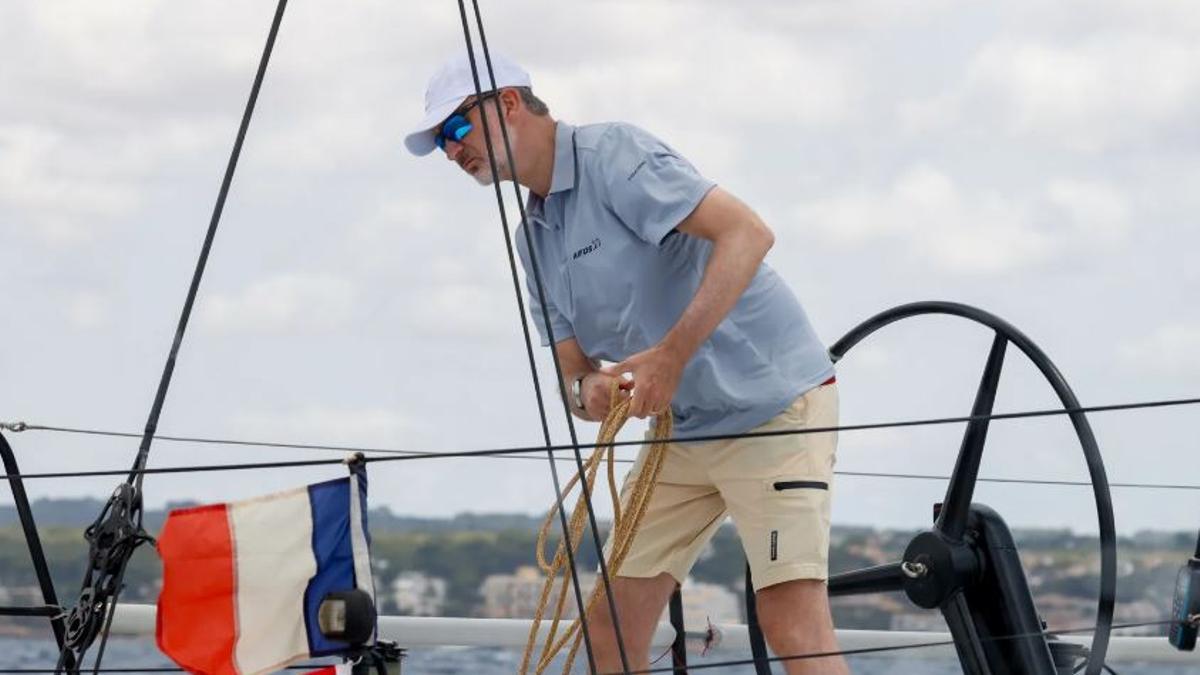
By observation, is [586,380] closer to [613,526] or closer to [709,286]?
[613,526]

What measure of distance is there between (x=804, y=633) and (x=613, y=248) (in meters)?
0.62

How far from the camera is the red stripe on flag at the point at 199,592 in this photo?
8.57ft

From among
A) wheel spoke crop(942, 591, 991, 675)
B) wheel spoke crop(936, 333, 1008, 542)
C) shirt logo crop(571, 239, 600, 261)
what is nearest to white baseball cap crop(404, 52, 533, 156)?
shirt logo crop(571, 239, 600, 261)

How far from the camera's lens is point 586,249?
120 inches

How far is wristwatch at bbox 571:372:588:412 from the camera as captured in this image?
317 cm

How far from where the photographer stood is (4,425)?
11.9ft

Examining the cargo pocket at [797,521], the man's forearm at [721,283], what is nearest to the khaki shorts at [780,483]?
the cargo pocket at [797,521]

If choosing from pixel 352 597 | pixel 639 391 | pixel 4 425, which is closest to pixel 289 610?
pixel 352 597

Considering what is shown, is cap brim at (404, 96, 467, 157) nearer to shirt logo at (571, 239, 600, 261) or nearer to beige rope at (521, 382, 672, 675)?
shirt logo at (571, 239, 600, 261)

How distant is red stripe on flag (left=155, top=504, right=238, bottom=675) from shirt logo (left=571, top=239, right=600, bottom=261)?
0.72m

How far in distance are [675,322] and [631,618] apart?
0.52m

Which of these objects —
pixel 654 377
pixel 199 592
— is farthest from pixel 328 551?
pixel 654 377

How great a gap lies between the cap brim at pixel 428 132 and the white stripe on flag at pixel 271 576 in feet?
2.00

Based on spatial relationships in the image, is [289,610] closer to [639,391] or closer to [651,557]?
[639,391]
